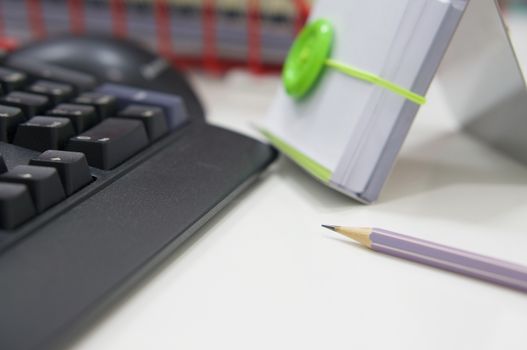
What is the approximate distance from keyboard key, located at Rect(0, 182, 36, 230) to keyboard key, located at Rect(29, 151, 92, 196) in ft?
0.09

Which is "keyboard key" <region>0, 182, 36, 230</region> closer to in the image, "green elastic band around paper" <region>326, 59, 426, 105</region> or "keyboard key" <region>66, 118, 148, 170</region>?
"keyboard key" <region>66, 118, 148, 170</region>

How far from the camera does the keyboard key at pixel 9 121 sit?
309 mm

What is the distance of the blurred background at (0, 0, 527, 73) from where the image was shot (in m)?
0.55

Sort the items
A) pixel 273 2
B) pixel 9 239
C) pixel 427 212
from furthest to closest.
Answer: pixel 273 2
pixel 427 212
pixel 9 239

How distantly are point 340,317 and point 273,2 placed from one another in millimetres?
397

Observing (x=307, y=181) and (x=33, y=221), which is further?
(x=307, y=181)

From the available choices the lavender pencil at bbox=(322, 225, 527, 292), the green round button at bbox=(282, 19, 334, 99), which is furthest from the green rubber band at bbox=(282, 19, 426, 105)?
the lavender pencil at bbox=(322, 225, 527, 292)

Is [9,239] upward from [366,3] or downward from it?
downward

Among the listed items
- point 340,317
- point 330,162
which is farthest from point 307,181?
point 340,317

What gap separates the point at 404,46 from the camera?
306 millimetres

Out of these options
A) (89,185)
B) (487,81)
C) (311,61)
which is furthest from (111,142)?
(487,81)

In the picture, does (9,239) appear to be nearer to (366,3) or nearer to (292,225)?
(292,225)

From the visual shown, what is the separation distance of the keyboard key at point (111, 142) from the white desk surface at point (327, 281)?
7 centimetres

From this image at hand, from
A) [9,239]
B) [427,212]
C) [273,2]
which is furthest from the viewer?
[273,2]
